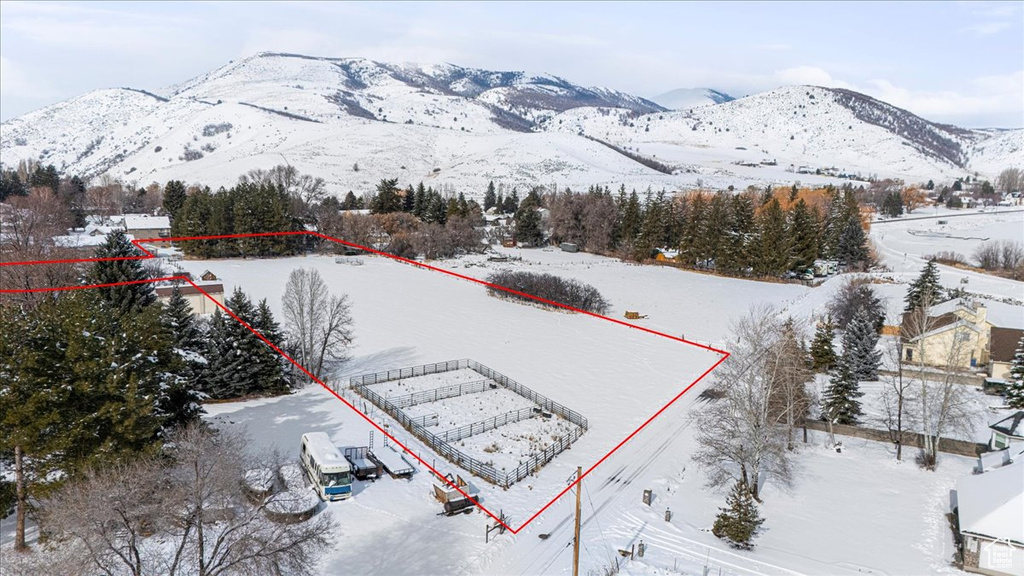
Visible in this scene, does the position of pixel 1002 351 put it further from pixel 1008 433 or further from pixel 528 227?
pixel 528 227

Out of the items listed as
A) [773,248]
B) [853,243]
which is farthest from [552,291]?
[853,243]

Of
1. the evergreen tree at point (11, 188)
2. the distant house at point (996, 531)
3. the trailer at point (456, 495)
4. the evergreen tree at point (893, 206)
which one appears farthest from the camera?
the evergreen tree at point (893, 206)

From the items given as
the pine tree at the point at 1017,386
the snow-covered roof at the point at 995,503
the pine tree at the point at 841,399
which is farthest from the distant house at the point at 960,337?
the snow-covered roof at the point at 995,503

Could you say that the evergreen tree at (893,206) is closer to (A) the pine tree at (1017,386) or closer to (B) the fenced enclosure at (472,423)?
(A) the pine tree at (1017,386)

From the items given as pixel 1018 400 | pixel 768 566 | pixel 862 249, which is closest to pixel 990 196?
pixel 862 249

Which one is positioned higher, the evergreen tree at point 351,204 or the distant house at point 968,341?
the evergreen tree at point 351,204

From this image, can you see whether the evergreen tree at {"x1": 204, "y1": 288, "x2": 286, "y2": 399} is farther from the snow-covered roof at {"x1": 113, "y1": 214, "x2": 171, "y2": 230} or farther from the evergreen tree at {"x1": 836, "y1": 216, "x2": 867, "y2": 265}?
the evergreen tree at {"x1": 836, "y1": 216, "x2": 867, "y2": 265}

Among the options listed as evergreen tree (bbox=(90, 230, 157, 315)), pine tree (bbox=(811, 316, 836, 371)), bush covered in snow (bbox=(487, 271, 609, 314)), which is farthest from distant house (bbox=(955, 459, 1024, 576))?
evergreen tree (bbox=(90, 230, 157, 315))

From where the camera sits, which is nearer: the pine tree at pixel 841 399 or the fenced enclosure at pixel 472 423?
the fenced enclosure at pixel 472 423
